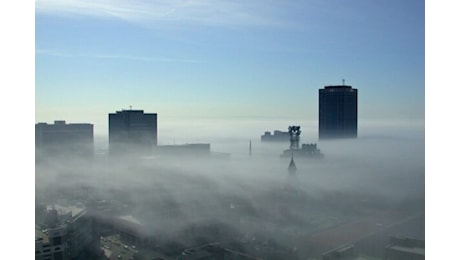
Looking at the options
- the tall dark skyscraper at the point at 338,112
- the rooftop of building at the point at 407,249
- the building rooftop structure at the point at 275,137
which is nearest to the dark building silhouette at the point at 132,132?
the building rooftop structure at the point at 275,137

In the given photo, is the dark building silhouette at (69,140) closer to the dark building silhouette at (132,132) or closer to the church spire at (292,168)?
the dark building silhouette at (132,132)

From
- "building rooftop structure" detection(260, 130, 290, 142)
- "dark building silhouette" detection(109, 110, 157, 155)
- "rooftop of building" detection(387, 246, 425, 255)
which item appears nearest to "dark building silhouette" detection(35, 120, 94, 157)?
"dark building silhouette" detection(109, 110, 157, 155)

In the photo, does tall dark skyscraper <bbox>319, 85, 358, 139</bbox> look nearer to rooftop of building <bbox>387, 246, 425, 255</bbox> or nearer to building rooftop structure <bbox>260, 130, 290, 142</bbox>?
building rooftop structure <bbox>260, 130, 290, 142</bbox>

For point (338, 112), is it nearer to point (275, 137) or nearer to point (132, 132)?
point (275, 137)

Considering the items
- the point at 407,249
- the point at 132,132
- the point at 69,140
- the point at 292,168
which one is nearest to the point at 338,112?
the point at 407,249
